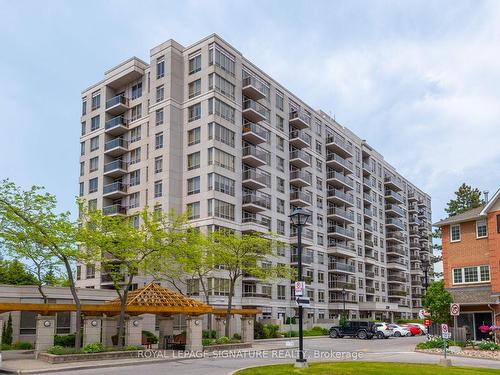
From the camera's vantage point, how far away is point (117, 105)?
225 feet

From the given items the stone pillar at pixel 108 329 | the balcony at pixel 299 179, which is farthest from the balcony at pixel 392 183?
the stone pillar at pixel 108 329

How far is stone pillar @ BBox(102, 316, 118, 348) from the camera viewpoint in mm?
35375

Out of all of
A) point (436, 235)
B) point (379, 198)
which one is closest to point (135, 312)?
point (436, 235)

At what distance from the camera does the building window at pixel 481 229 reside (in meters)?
42.1

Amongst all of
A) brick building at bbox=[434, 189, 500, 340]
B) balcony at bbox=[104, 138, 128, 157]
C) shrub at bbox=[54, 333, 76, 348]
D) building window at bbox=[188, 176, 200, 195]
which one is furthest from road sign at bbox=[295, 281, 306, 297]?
balcony at bbox=[104, 138, 128, 157]

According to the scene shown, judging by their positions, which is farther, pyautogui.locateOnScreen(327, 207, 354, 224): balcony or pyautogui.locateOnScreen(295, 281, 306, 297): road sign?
pyautogui.locateOnScreen(327, 207, 354, 224): balcony

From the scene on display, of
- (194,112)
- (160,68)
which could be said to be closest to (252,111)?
(194,112)

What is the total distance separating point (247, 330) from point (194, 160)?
2454cm

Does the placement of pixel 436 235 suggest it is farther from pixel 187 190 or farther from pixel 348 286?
pixel 187 190

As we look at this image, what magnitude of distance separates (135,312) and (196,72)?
3529cm

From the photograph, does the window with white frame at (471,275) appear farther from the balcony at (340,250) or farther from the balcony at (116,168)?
the balcony at (116,168)

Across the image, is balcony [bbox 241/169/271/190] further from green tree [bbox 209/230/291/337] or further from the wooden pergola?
the wooden pergola

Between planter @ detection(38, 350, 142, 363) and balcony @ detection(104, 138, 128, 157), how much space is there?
4072 centimetres

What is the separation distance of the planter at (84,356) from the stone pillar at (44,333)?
A: 40.8 inches
